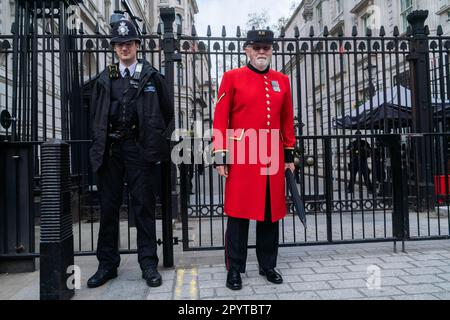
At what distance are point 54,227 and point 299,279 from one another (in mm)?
2176

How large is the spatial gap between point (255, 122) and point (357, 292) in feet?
5.48

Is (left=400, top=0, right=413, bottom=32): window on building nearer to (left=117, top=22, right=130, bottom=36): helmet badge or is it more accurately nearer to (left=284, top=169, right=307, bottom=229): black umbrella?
(left=284, top=169, right=307, bottom=229): black umbrella

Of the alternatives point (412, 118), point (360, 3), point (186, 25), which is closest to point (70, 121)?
point (412, 118)

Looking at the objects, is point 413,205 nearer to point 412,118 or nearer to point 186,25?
point 412,118

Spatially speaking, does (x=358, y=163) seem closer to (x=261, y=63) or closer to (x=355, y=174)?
(x=355, y=174)

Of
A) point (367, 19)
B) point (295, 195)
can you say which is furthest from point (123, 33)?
point (367, 19)

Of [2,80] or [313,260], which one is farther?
[2,80]

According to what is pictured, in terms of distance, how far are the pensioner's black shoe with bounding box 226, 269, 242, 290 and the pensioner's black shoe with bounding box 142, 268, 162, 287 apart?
609 mm

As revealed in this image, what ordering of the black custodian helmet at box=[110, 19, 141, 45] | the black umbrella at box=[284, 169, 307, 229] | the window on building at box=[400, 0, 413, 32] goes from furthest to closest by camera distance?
the window on building at box=[400, 0, 413, 32], the black umbrella at box=[284, 169, 307, 229], the black custodian helmet at box=[110, 19, 141, 45]

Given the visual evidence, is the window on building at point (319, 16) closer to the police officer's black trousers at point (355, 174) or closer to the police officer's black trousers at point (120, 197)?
the police officer's black trousers at point (355, 174)

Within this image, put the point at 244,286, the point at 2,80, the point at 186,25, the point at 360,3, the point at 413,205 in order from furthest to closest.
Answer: the point at 186,25, the point at 360,3, the point at 2,80, the point at 413,205, the point at 244,286

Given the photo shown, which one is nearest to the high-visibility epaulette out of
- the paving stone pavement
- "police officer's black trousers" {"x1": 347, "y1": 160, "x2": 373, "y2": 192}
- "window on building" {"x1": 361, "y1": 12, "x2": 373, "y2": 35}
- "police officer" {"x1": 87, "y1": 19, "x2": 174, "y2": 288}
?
"police officer" {"x1": 87, "y1": 19, "x2": 174, "y2": 288}

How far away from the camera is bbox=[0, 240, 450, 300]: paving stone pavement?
3.06 meters
